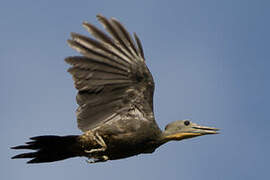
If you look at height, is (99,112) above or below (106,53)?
below

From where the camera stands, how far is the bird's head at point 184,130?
908cm

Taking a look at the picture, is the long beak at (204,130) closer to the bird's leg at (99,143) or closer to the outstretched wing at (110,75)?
→ the outstretched wing at (110,75)

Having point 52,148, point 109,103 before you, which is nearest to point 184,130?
point 109,103

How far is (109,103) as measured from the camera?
8.80 meters

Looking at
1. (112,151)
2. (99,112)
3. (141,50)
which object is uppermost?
(141,50)

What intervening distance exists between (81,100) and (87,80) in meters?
0.34

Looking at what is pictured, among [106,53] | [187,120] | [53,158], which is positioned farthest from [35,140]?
[187,120]

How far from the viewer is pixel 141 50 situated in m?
8.97

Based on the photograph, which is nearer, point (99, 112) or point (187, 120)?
point (99, 112)

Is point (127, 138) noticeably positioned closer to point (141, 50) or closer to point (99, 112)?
point (99, 112)

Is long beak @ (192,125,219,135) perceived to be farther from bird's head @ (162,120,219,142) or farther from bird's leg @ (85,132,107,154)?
bird's leg @ (85,132,107,154)

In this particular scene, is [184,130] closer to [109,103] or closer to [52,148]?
[109,103]

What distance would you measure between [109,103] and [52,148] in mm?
1116

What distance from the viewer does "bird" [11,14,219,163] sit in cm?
864
